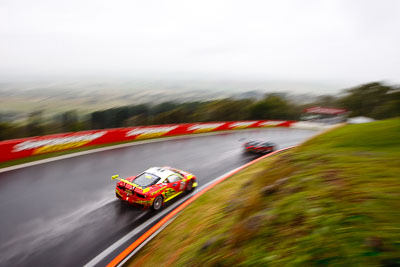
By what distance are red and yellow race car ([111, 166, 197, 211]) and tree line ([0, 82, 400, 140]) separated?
10774 millimetres

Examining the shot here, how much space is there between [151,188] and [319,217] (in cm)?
574

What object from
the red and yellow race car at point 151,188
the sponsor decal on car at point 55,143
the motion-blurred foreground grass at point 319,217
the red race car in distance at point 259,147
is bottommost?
the red race car in distance at point 259,147

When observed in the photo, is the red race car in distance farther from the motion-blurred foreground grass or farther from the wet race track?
the motion-blurred foreground grass

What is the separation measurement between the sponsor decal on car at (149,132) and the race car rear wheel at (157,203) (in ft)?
32.2

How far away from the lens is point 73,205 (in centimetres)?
798

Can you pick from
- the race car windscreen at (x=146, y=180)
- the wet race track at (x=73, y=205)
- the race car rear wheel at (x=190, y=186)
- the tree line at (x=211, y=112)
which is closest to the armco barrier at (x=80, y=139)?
the wet race track at (x=73, y=205)

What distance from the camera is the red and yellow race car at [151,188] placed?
7.50 meters

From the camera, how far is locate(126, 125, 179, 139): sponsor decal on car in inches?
684

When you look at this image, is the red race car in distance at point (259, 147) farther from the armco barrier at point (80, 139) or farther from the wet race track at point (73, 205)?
the armco barrier at point (80, 139)

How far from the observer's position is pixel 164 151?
15258 millimetres

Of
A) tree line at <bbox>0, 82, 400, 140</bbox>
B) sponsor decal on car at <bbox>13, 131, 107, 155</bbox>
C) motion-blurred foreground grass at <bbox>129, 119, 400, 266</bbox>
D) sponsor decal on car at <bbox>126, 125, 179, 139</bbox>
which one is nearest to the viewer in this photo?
motion-blurred foreground grass at <bbox>129, 119, 400, 266</bbox>

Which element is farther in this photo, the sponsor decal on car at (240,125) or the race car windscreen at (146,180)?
the sponsor decal on car at (240,125)

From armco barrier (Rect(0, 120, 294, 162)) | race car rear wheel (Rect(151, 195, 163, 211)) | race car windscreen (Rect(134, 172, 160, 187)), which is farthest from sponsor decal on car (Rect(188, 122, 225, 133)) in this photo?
race car rear wheel (Rect(151, 195, 163, 211))

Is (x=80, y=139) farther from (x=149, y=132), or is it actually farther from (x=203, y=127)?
(x=203, y=127)
